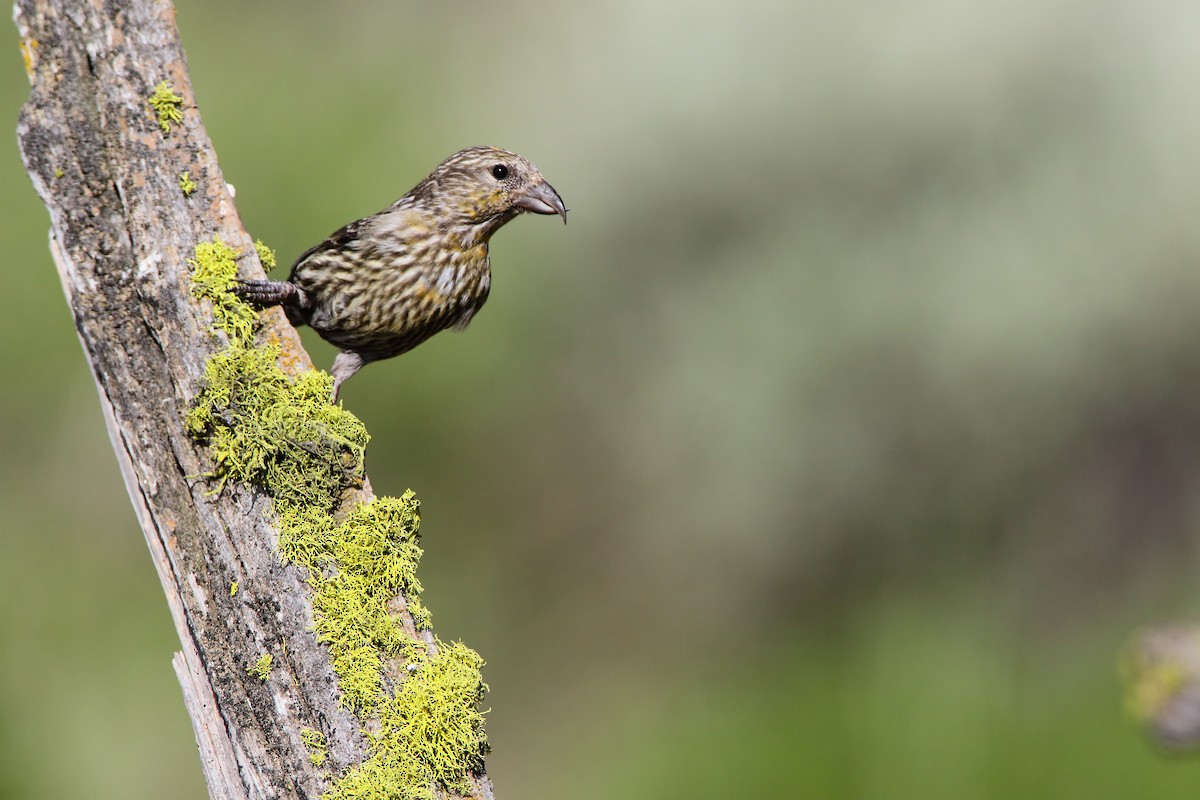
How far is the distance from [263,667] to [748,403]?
702 cm

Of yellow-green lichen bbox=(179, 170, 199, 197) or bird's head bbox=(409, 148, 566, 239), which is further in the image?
bird's head bbox=(409, 148, 566, 239)

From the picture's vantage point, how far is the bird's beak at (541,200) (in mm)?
4010

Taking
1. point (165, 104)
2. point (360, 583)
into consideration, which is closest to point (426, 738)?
point (360, 583)

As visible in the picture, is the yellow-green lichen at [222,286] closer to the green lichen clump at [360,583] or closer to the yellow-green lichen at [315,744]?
the green lichen clump at [360,583]

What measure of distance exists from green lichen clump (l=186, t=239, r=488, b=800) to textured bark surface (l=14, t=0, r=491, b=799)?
0.04 metres

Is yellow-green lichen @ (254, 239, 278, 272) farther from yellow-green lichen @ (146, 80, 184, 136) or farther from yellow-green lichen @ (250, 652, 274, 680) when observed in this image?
yellow-green lichen @ (250, 652, 274, 680)

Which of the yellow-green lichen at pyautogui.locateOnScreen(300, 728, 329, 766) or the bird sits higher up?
the bird

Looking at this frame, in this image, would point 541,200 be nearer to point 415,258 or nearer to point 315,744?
point 415,258

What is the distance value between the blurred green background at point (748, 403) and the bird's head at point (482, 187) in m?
5.22

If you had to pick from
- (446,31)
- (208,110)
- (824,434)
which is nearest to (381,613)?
(824,434)

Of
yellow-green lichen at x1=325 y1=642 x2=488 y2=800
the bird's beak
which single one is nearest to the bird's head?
the bird's beak

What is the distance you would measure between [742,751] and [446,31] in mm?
6670

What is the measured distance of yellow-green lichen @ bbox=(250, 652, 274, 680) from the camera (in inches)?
111

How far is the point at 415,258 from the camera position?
163 inches
